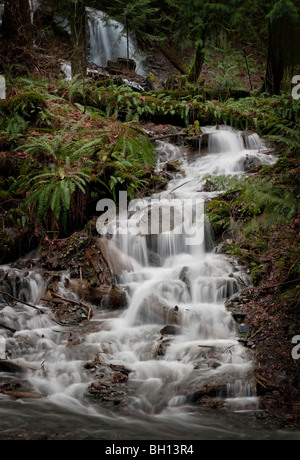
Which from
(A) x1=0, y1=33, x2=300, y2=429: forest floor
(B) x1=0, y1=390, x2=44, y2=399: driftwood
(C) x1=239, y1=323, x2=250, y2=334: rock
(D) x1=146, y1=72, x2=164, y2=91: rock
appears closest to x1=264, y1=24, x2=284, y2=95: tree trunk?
(D) x1=146, y1=72, x2=164, y2=91: rock

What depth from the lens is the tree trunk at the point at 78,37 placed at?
12289 mm

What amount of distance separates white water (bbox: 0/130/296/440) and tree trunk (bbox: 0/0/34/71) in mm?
6927

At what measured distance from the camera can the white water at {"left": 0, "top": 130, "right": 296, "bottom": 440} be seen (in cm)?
365

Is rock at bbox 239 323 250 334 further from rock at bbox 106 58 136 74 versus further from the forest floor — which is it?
rock at bbox 106 58 136 74

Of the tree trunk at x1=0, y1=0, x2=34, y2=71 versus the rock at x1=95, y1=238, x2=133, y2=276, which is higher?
the tree trunk at x1=0, y1=0, x2=34, y2=71

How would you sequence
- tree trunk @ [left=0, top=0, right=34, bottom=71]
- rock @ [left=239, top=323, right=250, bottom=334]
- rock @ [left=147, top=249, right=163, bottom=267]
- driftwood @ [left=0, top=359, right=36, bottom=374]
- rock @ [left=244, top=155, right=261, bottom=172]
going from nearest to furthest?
driftwood @ [left=0, top=359, right=36, bottom=374] < rock @ [left=239, top=323, right=250, bottom=334] < rock @ [left=147, top=249, right=163, bottom=267] < rock @ [left=244, top=155, right=261, bottom=172] < tree trunk @ [left=0, top=0, right=34, bottom=71]

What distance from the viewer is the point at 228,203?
25.1 ft

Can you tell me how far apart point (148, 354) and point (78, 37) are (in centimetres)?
1064

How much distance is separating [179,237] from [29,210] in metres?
2.82

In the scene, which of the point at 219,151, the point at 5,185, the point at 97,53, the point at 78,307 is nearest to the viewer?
Answer: the point at 78,307

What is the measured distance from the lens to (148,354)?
5055 mm
